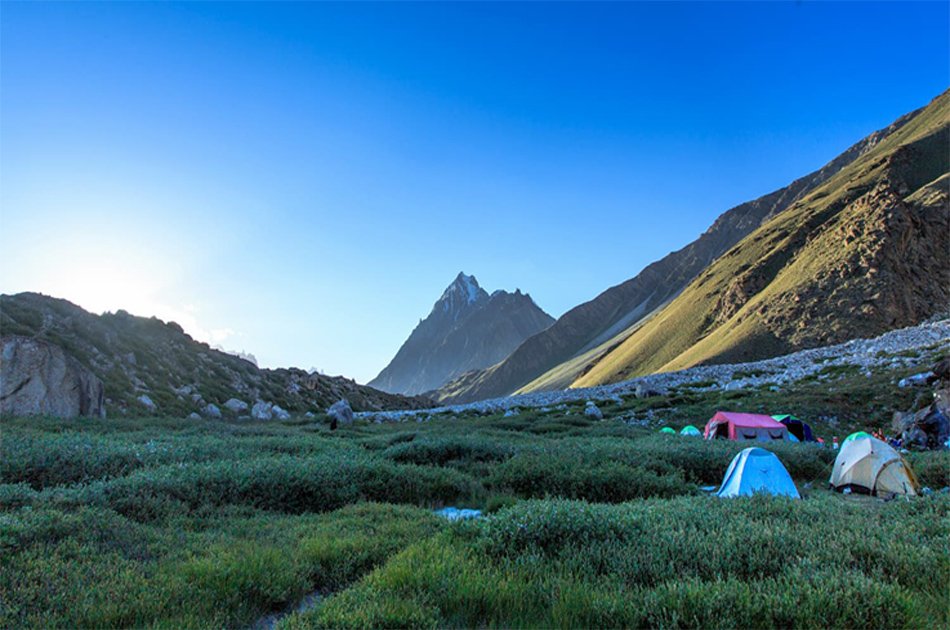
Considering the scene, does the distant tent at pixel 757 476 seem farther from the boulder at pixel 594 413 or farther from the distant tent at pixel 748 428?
the boulder at pixel 594 413

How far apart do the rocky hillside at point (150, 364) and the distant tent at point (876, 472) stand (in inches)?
1152

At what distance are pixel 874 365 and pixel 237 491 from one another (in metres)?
39.3

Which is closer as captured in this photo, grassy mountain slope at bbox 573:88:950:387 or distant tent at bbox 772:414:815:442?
distant tent at bbox 772:414:815:442

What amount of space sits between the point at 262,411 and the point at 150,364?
24.7ft

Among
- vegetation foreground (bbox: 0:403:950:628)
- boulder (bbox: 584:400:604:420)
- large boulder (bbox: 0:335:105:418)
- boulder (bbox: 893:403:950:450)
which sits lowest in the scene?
boulder (bbox: 584:400:604:420)

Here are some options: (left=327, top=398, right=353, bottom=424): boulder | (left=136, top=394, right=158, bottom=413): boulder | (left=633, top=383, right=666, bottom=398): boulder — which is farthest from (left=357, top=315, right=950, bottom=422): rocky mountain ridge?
(left=136, top=394, right=158, bottom=413): boulder

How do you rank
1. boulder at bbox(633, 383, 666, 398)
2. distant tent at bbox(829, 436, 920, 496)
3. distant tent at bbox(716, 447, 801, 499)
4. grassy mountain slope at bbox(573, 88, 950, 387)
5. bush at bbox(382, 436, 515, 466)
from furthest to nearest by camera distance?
grassy mountain slope at bbox(573, 88, 950, 387) → boulder at bbox(633, 383, 666, 398) → bush at bbox(382, 436, 515, 466) → distant tent at bbox(829, 436, 920, 496) → distant tent at bbox(716, 447, 801, 499)

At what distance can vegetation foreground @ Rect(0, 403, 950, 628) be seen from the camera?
168 inches

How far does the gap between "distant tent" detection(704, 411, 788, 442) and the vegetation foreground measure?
15.3 metres

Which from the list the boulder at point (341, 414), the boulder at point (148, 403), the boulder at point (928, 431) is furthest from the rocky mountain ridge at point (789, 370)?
the boulder at point (148, 403)

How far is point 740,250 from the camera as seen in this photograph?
458ft

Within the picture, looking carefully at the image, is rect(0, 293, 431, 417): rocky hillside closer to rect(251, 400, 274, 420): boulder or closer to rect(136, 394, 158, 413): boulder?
rect(136, 394, 158, 413): boulder

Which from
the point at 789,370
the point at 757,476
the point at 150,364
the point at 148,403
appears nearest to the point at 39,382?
the point at 148,403

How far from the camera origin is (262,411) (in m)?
32.2
